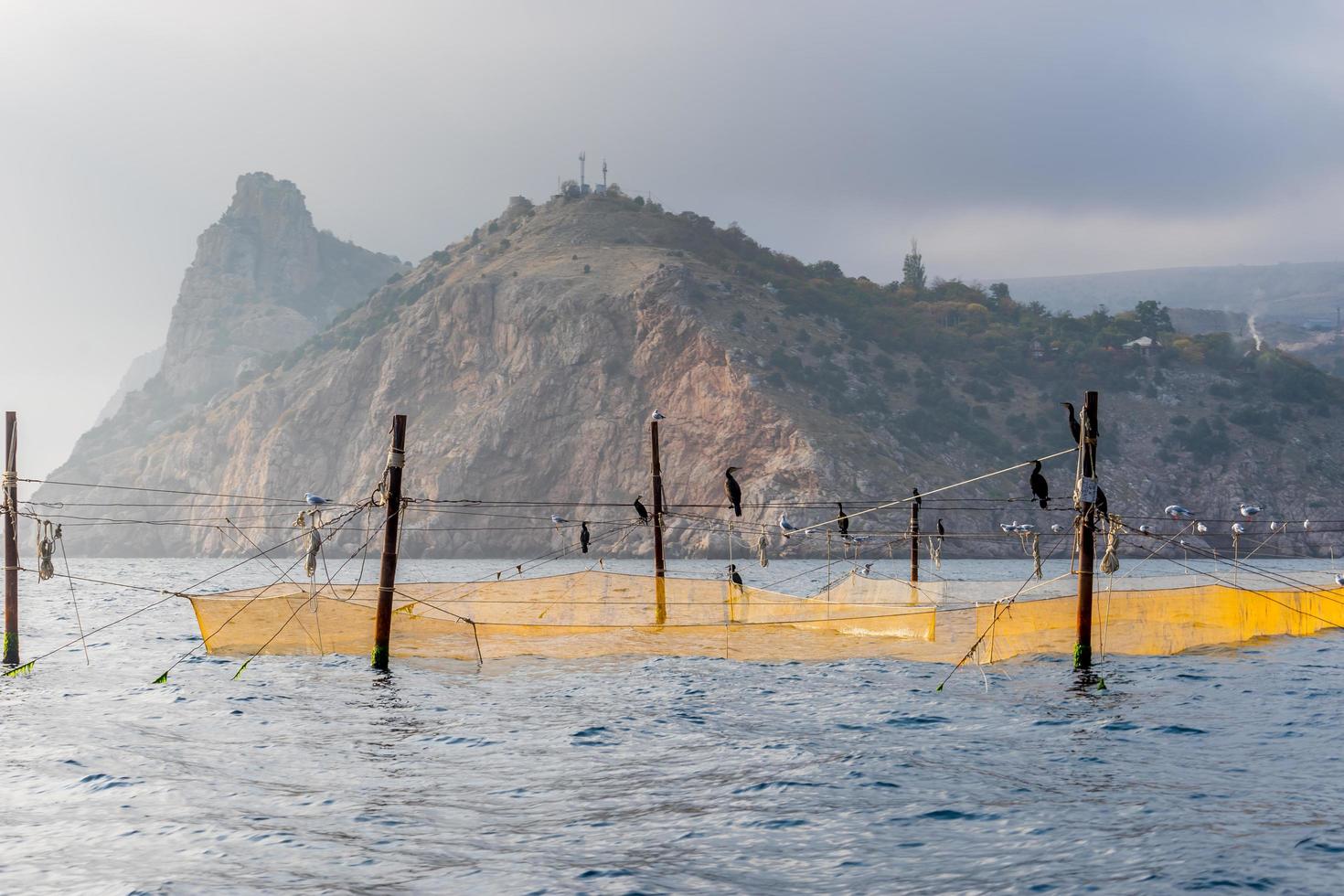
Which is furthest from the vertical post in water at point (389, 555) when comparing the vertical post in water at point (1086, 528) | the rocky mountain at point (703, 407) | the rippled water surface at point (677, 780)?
the rocky mountain at point (703, 407)

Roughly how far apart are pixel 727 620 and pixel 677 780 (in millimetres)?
14992

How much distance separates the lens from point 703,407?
121 metres

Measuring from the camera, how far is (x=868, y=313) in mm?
160250

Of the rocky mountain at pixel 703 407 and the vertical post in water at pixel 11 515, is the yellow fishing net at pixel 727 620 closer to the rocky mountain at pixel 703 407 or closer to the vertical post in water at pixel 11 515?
the vertical post in water at pixel 11 515

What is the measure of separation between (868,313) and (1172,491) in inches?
1998

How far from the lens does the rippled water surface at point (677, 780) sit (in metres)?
11.5

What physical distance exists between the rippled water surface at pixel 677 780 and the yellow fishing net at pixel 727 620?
0.83 m

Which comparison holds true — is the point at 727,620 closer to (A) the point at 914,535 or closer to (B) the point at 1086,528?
(A) the point at 914,535

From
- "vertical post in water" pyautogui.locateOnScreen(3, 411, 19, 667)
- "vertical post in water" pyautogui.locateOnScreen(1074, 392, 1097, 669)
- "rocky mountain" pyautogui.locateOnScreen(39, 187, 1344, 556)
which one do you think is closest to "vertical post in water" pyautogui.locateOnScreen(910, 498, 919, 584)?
"vertical post in water" pyautogui.locateOnScreen(1074, 392, 1097, 669)

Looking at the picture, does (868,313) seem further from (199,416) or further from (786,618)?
(786,618)

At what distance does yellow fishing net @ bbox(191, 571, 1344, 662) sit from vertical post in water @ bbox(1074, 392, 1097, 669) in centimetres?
150

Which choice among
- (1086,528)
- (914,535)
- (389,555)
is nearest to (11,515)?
(389,555)

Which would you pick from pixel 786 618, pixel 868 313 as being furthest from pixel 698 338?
pixel 786 618

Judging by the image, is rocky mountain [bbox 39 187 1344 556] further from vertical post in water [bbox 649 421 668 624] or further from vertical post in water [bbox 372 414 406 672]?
vertical post in water [bbox 372 414 406 672]
